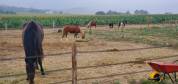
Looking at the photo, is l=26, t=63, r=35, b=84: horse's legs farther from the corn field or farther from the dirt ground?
the corn field

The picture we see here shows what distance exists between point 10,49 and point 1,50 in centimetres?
47

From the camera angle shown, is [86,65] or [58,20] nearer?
[86,65]

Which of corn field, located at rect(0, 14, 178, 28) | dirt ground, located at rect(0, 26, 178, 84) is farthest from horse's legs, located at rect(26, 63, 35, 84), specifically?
corn field, located at rect(0, 14, 178, 28)

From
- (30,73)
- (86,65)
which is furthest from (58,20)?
(30,73)

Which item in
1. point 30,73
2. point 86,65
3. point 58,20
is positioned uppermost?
point 30,73

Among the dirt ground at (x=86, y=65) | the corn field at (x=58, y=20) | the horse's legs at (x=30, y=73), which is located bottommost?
the corn field at (x=58, y=20)

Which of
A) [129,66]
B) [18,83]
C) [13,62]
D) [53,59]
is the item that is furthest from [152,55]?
[18,83]

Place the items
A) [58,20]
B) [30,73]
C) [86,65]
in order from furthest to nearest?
[58,20] < [86,65] < [30,73]

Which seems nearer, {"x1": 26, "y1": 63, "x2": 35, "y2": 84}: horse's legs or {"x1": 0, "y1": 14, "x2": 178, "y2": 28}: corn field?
{"x1": 26, "y1": 63, "x2": 35, "y2": 84}: horse's legs

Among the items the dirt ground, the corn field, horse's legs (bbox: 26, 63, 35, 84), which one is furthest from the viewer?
the corn field

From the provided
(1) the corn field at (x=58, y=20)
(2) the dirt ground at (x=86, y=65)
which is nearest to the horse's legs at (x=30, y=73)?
(2) the dirt ground at (x=86, y=65)

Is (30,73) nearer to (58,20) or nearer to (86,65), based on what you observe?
(86,65)

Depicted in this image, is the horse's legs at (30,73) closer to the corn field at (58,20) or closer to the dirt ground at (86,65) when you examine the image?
the dirt ground at (86,65)

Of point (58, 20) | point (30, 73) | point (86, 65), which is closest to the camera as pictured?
point (30, 73)
